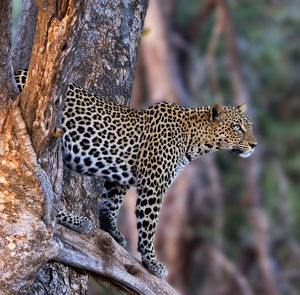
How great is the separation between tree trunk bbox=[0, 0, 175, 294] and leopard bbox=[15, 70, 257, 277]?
0.31 meters

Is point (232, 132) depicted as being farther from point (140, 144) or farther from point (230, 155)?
point (230, 155)

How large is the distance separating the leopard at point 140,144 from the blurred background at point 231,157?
40.8 ft

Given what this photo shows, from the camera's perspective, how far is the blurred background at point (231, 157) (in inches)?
934

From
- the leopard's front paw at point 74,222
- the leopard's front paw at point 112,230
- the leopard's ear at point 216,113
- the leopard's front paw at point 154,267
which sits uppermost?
the leopard's ear at point 216,113

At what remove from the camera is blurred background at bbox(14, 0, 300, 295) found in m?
23.7

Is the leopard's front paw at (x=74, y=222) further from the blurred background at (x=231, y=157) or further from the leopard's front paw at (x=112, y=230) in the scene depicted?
the blurred background at (x=231, y=157)

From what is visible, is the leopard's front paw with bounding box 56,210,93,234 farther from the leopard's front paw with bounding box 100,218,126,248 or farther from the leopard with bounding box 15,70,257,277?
the leopard's front paw with bounding box 100,218,126,248

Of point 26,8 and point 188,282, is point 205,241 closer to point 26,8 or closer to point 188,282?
point 188,282

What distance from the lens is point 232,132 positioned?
8.73 metres

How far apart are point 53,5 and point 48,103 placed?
0.80m

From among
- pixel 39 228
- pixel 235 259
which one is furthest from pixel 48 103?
pixel 235 259

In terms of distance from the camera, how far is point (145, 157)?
26.8 ft

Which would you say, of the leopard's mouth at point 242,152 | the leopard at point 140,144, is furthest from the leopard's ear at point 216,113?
the leopard's mouth at point 242,152

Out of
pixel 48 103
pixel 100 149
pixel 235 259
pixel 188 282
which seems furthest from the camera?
pixel 235 259
